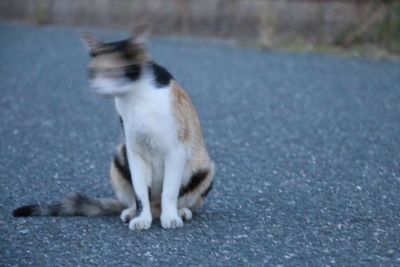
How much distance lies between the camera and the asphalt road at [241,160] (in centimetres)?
376

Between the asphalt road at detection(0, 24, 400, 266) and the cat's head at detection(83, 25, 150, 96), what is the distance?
35.9 inches

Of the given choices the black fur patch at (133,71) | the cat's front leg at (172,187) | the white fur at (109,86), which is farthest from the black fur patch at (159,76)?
the cat's front leg at (172,187)

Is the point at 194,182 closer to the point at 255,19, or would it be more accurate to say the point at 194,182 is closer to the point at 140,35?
the point at 140,35

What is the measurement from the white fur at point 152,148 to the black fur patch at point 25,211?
0.56 m

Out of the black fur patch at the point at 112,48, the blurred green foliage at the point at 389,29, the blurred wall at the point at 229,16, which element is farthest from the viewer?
the blurred wall at the point at 229,16

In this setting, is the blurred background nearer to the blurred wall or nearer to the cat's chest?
the blurred wall

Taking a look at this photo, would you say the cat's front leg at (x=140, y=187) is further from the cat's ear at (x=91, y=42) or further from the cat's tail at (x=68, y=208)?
the cat's ear at (x=91, y=42)

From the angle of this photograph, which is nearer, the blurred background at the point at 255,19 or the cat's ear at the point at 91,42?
the cat's ear at the point at 91,42

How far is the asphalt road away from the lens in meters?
3.76

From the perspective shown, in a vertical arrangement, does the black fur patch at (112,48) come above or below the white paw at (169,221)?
above

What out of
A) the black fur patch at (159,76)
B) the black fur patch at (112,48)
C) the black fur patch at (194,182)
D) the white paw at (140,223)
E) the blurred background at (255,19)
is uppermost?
the black fur patch at (112,48)

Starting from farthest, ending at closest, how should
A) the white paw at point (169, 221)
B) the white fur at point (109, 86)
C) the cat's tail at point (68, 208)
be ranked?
the cat's tail at point (68, 208) → the white paw at point (169, 221) → the white fur at point (109, 86)

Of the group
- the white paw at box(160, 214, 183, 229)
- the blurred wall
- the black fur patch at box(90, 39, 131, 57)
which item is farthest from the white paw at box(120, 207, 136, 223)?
the blurred wall

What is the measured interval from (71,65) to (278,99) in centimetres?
374
